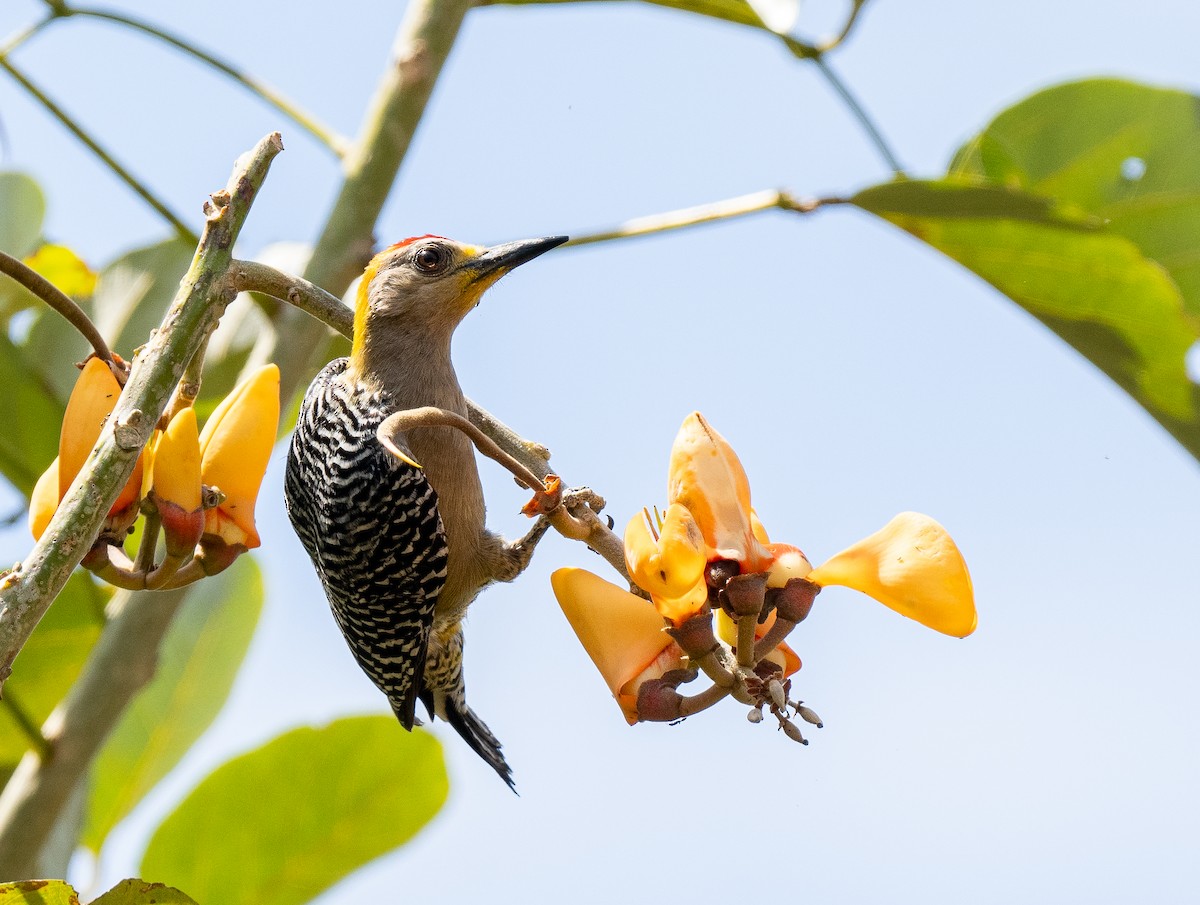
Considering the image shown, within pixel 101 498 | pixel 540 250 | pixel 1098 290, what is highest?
pixel 1098 290

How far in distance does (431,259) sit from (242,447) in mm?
1340

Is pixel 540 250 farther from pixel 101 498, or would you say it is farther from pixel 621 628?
pixel 101 498

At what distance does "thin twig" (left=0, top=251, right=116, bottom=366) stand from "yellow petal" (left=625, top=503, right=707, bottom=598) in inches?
29.1

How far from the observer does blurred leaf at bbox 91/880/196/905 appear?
1526 mm

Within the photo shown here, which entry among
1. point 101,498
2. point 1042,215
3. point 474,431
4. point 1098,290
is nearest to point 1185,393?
point 1098,290

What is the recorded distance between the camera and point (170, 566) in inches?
67.8

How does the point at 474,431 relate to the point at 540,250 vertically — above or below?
below

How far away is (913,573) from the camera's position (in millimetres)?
1573

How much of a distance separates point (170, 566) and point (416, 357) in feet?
4.34

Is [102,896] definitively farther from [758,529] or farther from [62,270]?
[62,270]

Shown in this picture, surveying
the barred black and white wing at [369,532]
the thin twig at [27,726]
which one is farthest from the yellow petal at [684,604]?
the thin twig at [27,726]

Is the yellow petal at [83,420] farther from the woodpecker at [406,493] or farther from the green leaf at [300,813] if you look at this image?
the green leaf at [300,813]

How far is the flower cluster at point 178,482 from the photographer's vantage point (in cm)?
167

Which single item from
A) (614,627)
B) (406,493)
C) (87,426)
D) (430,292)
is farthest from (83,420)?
(430,292)
